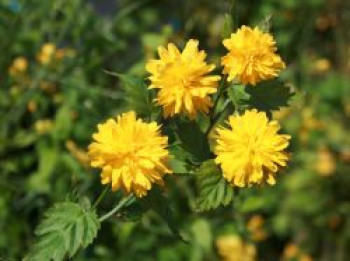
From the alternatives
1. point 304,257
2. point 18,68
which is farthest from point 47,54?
point 304,257

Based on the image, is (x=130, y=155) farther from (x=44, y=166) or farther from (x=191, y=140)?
(x=44, y=166)

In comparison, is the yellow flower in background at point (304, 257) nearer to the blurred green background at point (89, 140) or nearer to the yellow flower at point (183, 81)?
the blurred green background at point (89, 140)

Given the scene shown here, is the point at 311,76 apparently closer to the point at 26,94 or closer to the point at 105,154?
the point at 26,94

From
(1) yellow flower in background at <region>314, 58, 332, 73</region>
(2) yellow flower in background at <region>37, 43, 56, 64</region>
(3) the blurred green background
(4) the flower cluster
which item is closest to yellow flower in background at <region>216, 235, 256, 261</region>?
(3) the blurred green background

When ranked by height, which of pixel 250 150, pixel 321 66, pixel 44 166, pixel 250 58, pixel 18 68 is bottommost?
pixel 44 166

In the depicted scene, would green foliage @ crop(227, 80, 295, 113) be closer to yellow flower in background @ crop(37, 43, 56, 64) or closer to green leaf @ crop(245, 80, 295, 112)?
green leaf @ crop(245, 80, 295, 112)

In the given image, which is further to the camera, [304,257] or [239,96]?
[304,257]
